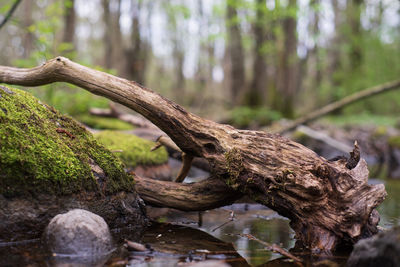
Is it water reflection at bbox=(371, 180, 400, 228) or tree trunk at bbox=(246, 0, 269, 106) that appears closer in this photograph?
water reflection at bbox=(371, 180, 400, 228)

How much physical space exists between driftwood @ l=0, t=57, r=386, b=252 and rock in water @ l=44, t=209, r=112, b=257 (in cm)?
109

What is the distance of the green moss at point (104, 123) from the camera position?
7.88 m

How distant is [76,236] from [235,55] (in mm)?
13126

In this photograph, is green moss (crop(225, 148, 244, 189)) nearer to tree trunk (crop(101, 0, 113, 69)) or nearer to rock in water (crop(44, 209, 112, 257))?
rock in water (crop(44, 209, 112, 257))

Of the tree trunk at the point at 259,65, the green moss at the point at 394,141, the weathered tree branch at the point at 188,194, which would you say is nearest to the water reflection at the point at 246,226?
the weathered tree branch at the point at 188,194

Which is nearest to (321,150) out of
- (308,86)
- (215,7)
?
(215,7)

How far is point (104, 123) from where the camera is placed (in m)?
7.90

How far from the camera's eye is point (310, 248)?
2.76 meters

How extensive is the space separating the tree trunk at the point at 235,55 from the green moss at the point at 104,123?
7.23m

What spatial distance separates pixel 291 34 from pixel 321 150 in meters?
7.70

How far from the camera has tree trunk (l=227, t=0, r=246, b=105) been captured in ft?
47.7

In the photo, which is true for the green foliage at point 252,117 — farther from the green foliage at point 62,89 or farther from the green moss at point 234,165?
the green moss at point 234,165

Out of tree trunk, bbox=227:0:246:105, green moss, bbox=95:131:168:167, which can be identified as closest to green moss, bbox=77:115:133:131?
green moss, bbox=95:131:168:167

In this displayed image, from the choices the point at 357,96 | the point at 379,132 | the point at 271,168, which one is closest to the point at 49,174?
the point at 271,168
